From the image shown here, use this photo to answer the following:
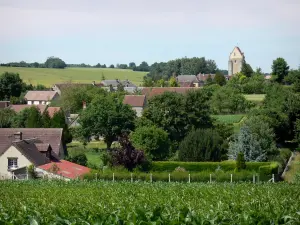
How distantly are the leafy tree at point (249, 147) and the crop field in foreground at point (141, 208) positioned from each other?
17.2m

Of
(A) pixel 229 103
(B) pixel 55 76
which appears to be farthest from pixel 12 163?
(B) pixel 55 76

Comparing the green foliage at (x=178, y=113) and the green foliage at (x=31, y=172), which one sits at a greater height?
the green foliage at (x=178, y=113)

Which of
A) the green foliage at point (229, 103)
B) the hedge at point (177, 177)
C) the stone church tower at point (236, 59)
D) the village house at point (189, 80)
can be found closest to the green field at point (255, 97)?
the green foliage at point (229, 103)

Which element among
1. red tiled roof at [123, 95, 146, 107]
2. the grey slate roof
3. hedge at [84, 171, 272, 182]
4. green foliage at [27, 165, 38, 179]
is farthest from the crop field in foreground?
red tiled roof at [123, 95, 146, 107]

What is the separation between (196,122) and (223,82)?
7623cm

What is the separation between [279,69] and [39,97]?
4592cm

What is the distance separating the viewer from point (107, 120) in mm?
60281

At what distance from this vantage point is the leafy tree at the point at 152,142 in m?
49.5

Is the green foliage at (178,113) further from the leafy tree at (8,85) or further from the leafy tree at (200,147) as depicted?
the leafy tree at (8,85)

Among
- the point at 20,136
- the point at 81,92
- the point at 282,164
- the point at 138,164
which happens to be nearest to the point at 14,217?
the point at 138,164

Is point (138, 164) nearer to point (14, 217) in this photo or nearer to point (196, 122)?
point (196, 122)

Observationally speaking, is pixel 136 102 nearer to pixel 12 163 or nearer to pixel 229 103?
pixel 229 103

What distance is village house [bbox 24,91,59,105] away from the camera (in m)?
112

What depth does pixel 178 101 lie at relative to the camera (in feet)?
185
